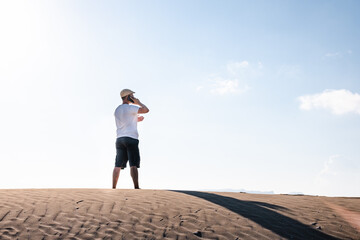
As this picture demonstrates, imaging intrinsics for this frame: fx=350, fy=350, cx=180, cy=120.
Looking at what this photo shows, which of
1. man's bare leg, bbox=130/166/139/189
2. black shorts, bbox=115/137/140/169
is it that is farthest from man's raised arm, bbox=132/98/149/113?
man's bare leg, bbox=130/166/139/189

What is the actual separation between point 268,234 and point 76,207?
9.93ft

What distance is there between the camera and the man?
757cm

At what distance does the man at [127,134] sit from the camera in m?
7.57

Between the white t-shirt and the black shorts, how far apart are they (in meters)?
0.11

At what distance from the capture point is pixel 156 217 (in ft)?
17.7

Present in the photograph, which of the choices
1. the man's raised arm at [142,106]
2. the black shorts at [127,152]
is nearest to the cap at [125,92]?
the man's raised arm at [142,106]

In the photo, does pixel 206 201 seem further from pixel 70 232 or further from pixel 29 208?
pixel 29 208

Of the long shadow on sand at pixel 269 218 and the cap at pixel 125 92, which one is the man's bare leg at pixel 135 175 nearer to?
the long shadow on sand at pixel 269 218

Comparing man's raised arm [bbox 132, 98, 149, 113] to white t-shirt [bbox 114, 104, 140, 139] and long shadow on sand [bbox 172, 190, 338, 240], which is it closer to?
white t-shirt [bbox 114, 104, 140, 139]

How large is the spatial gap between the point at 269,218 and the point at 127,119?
358 centimetres

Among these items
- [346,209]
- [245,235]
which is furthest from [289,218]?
[346,209]

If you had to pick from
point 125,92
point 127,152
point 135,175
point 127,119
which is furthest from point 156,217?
point 125,92

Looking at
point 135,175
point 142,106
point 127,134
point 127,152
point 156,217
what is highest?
point 142,106

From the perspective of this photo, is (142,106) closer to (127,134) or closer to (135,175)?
(127,134)
